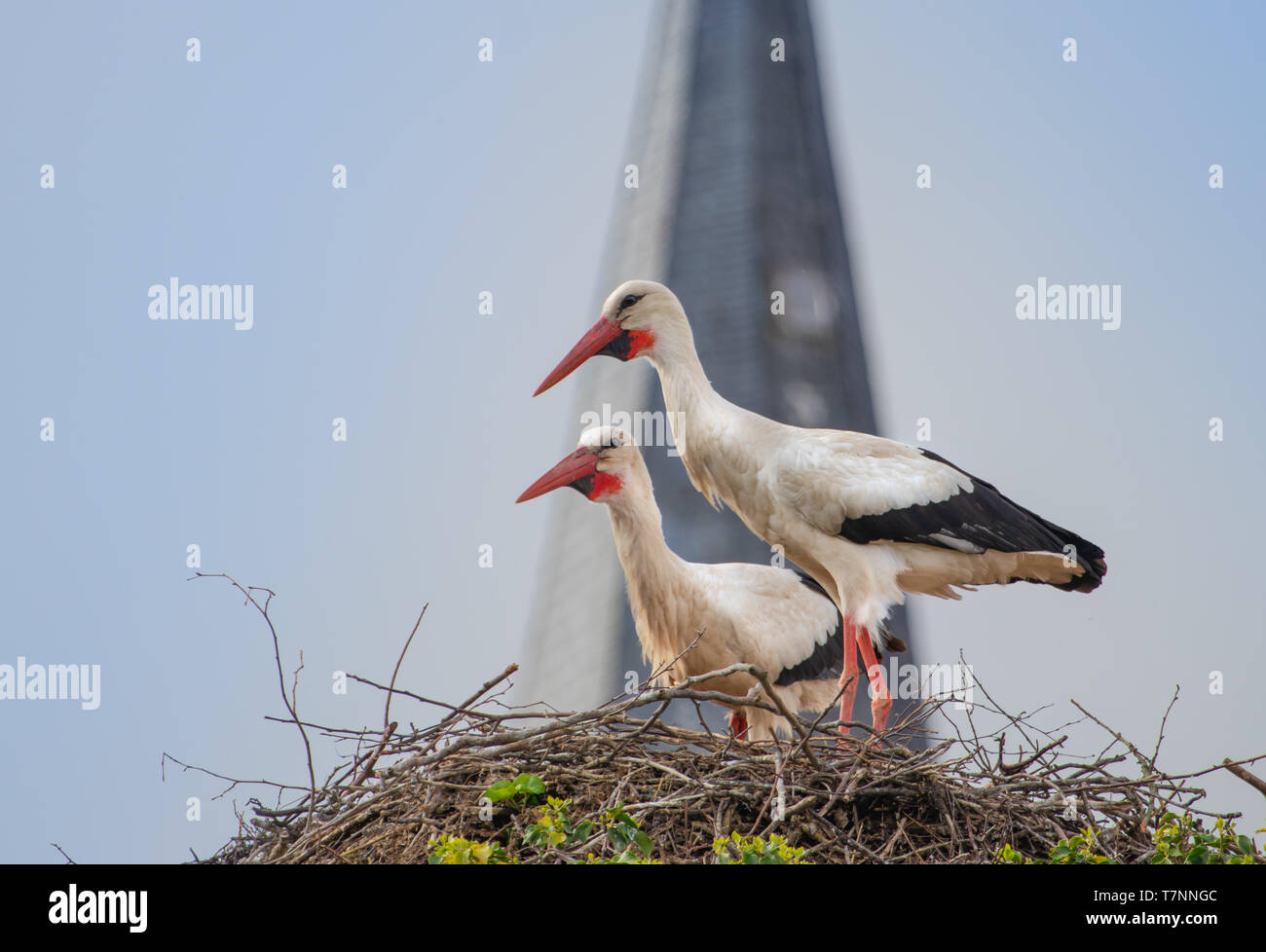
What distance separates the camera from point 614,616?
589 cm

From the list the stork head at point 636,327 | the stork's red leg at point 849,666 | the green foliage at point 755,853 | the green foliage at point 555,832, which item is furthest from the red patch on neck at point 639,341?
the green foliage at point 755,853

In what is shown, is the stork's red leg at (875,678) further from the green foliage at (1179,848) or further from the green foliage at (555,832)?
the green foliage at (555,832)

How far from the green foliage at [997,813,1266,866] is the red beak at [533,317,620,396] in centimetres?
149

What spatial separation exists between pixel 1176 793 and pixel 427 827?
1229 mm

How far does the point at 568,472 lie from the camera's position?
118 inches

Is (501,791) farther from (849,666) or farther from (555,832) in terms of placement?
(849,666)

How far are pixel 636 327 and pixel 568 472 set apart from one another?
377 millimetres

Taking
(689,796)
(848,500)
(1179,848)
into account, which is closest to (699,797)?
(689,796)

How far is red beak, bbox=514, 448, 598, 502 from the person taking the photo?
9.78 ft

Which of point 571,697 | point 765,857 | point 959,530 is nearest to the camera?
point 765,857

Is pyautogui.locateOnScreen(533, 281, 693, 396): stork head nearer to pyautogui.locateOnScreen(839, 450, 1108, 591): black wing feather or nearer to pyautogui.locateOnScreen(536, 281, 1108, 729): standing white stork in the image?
pyautogui.locateOnScreen(536, 281, 1108, 729): standing white stork

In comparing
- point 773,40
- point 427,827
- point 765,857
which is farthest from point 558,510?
point 765,857

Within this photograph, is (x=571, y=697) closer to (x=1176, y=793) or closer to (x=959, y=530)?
(x=959, y=530)
